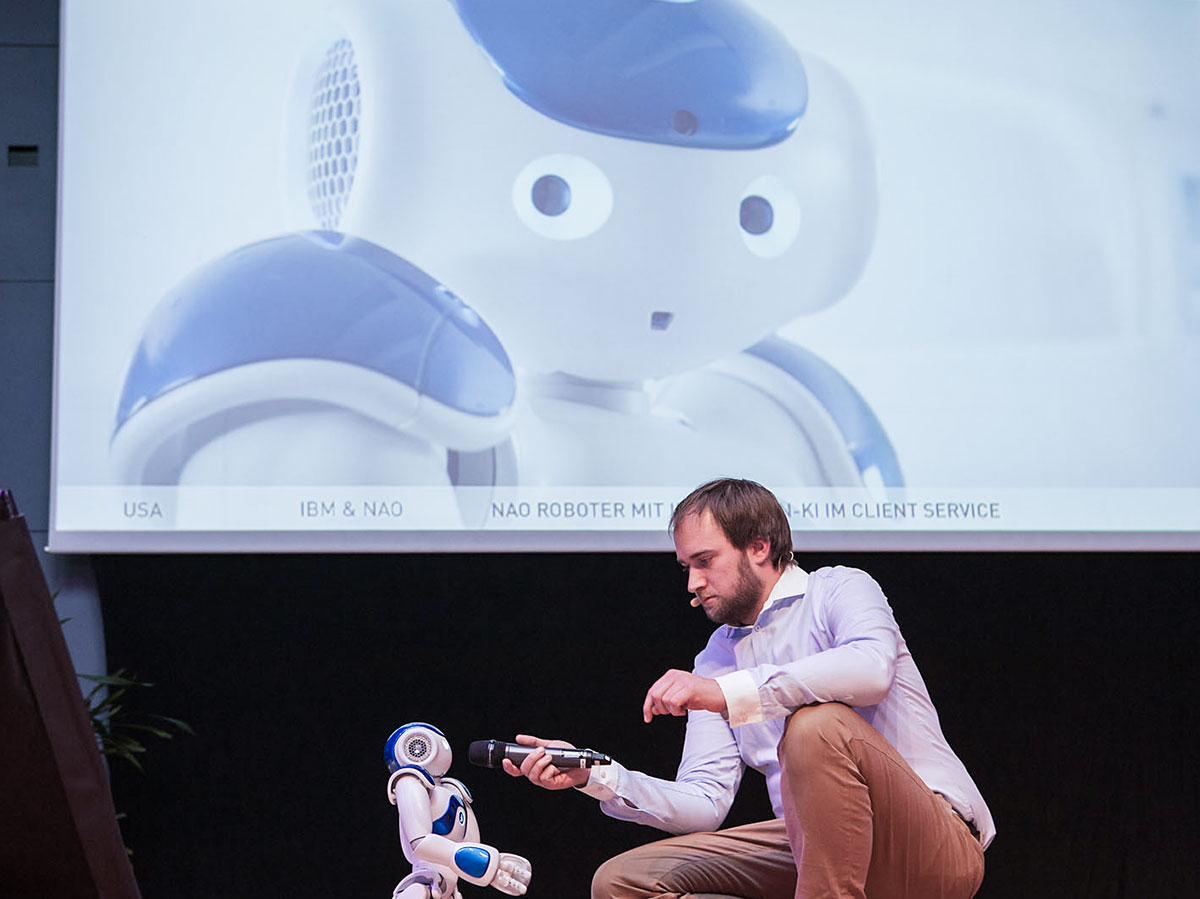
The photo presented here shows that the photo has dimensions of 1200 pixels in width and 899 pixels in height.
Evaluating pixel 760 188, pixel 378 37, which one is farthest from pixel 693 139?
pixel 378 37

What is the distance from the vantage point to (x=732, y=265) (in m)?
2.88

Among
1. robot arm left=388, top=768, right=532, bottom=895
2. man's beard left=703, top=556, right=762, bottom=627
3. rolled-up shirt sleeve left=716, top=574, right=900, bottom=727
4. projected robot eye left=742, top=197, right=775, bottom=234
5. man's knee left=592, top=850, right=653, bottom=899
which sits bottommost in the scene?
man's knee left=592, top=850, right=653, bottom=899

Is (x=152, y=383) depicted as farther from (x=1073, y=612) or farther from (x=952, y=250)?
(x=1073, y=612)

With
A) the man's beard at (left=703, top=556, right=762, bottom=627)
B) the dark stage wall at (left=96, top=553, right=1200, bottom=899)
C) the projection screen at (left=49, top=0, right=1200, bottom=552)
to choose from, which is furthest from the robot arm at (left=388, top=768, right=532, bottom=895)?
the dark stage wall at (left=96, top=553, right=1200, bottom=899)

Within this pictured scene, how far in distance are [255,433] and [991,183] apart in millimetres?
1967

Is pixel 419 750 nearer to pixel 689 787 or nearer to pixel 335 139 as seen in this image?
pixel 689 787

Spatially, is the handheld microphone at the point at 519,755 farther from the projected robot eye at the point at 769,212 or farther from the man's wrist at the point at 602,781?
the projected robot eye at the point at 769,212

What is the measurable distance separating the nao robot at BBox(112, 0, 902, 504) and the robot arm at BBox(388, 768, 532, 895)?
123 centimetres

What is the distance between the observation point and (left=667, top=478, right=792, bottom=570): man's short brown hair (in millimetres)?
1947

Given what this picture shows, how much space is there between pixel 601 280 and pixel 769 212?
1.53 ft

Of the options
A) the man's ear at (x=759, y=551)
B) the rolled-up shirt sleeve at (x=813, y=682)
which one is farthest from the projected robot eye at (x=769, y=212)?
the rolled-up shirt sleeve at (x=813, y=682)

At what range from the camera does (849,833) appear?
156 centimetres

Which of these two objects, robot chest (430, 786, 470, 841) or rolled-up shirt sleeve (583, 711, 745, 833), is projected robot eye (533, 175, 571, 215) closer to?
rolled-up shirt sleeve (583, 711, 745, 833)

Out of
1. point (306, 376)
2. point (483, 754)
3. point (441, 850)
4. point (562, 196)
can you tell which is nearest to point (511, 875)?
point (441, 850)
